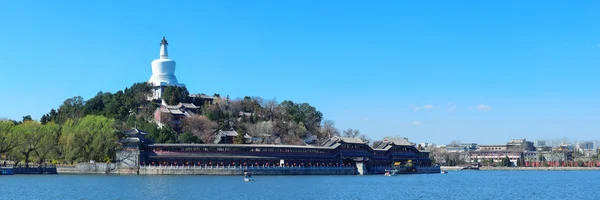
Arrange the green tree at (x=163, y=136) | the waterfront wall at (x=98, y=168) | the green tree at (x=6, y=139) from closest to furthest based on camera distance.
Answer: the green tree at (x=6, y=139), the waterfront wall at (x=98, y=168), the green tree at (x=163, y=136)

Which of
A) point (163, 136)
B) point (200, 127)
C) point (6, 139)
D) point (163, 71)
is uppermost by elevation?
point (163, 71)

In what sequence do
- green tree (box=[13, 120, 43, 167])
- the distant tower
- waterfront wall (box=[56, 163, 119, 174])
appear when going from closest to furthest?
green tree (box=[13, 120, 43, 167]) < waterfront wall (box=[56, 163, 119, 174]) < the distant tower

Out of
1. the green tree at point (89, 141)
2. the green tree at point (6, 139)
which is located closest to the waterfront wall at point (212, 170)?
the green tree at point (89, 141)

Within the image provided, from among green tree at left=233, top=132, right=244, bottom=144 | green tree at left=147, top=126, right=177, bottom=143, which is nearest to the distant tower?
green tree at left=233, top=132, right=244, bottom=144

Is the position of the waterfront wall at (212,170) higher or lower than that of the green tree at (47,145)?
lower

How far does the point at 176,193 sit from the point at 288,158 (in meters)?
33.2

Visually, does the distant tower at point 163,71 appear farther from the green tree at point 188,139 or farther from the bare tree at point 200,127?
the green tree at point 188,139

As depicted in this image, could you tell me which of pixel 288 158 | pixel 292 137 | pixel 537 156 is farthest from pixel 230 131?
pixel 537 156

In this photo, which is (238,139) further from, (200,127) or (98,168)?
(98,168)

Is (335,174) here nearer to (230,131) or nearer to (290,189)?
(230,131)

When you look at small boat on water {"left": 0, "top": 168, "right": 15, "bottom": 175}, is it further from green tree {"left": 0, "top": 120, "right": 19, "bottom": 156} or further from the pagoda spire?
the pagoda spire

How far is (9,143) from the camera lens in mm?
69062

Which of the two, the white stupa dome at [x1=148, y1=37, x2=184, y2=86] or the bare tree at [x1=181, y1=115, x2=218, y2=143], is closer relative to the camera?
the bare tree at [x1=181, y1=115, x2=218, y2=143]

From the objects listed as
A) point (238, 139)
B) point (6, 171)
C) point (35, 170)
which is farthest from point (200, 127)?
point (6, 171)
